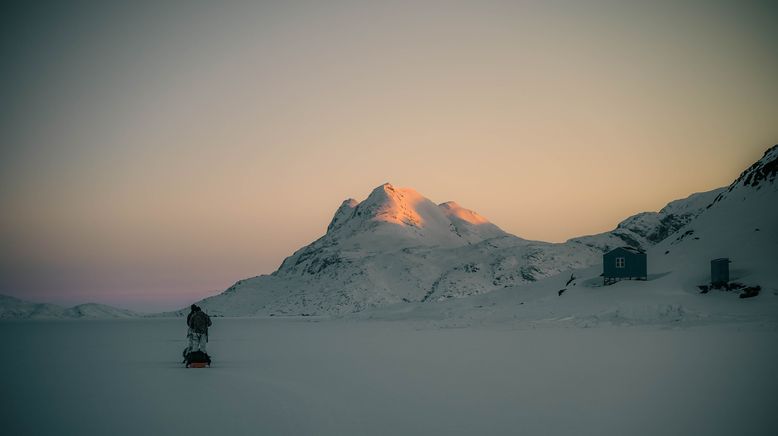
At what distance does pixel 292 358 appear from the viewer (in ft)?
99.8

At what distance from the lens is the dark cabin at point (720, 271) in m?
60.4

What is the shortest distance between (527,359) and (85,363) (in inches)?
768

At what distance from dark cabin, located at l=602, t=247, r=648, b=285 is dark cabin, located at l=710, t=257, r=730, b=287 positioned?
36.1 feet

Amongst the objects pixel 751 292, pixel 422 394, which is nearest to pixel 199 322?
pixel 422 394

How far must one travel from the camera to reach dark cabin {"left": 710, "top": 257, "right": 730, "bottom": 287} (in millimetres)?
60438

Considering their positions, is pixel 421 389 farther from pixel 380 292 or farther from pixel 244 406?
pixel 380 292

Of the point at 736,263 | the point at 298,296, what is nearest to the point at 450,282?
the point at 298,296

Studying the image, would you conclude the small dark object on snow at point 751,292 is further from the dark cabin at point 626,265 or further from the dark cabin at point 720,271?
the dark cabin at point 626,265

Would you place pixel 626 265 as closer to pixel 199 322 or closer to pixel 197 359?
pixel 199 322

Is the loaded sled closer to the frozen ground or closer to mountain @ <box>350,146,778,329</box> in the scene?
the frozen ground

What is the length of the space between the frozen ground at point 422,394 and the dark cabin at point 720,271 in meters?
34.6

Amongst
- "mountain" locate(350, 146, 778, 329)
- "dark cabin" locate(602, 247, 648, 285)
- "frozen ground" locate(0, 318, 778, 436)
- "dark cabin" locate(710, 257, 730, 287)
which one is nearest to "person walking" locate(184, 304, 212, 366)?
"frozen ground" locate(0, 318, 778, 436)

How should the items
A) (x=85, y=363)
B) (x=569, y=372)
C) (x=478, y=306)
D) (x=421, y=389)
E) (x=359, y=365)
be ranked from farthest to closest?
1. (x=478, y=306)
2. (x=85, y=363)
3. (x=359, y=365)
4. (x=569, y=372)
5. (x=421, y=389)

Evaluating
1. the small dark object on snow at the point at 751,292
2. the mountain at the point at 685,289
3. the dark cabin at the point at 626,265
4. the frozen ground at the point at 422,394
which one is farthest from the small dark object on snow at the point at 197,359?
the dark cabin at the point at 626,265
